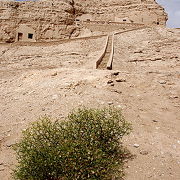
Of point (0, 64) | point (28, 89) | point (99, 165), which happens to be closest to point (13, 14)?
point (0, 64)

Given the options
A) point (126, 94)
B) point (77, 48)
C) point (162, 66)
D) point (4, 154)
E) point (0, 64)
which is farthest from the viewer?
point (77, 48)

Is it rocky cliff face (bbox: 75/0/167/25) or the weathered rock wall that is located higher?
rocky cliff face (bbox: 75/0/167/25)

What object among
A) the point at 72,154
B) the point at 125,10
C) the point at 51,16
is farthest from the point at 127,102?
the point at 125,10

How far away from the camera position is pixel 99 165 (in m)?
3.14

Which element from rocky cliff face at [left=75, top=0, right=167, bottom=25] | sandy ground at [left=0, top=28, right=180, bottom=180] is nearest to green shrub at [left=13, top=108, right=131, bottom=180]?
sandy ground at [left=0, top=28, right=180, bottom=180]

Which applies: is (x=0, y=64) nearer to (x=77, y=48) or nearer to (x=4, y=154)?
(x=77, y=48)

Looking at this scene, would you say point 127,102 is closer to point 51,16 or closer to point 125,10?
point 51,16

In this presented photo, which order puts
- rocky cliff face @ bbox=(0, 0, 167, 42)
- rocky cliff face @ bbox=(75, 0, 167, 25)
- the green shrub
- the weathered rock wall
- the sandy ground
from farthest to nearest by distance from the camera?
rocky cliff face @ bbox=(75, 0, 167, 25) → rocky cliff face @ bbox=(0, 0, 167, 42) → the weathered rock wall → the sandy ground → the green shrub

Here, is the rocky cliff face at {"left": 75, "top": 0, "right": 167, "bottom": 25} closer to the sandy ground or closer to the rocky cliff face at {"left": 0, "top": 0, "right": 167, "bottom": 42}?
the rocky cliff face at {"left": 0, "top": 0, "right": 167, "bottom": 42}

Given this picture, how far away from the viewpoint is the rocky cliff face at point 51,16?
23962mm

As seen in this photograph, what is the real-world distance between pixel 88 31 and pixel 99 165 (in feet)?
69.6

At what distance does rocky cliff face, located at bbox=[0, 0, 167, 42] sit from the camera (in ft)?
78.6

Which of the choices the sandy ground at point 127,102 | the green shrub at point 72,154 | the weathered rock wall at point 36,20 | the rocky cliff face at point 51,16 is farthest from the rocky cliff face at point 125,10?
the green shrub at point 72,154

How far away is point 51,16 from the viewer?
80.4 ft
